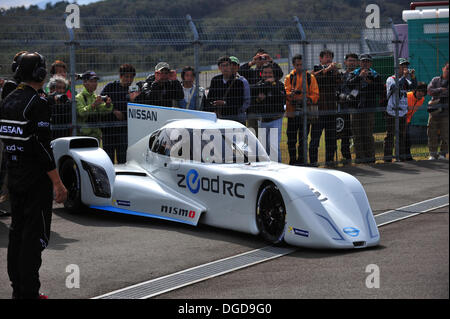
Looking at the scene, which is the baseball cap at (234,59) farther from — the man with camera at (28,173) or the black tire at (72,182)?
the man with camera at (28,173)

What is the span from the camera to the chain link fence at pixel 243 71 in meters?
11.1

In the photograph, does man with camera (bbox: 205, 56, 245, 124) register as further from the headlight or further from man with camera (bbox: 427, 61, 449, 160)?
man with camera (bbox: 427, 61, 449, 160)

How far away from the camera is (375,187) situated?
1130 cm

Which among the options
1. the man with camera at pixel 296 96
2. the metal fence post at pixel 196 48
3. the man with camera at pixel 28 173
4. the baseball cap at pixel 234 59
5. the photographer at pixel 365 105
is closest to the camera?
the man with camera at pixel 28 173

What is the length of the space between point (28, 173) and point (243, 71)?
759 cm

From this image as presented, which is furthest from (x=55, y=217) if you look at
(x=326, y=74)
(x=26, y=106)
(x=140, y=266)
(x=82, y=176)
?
(x=326, y=74)

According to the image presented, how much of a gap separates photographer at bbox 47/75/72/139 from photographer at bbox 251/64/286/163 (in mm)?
3353

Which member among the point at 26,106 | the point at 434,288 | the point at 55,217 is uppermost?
the point at 26,106

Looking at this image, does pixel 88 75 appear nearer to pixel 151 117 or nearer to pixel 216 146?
pixel 151 117

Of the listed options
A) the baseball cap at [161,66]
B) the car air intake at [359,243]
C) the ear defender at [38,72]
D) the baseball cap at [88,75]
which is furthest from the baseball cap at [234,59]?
the ear defender at [38,72]

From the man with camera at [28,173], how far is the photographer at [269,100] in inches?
289
